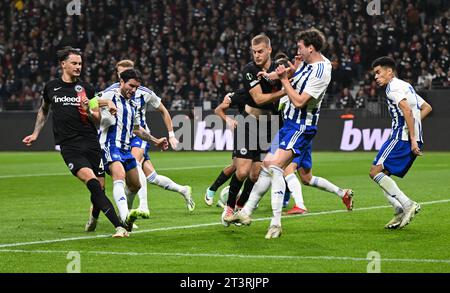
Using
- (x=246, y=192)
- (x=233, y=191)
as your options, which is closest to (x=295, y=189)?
(x=246, y=192)

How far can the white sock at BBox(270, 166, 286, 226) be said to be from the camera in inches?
407

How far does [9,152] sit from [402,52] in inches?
596

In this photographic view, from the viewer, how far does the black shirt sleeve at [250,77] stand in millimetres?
11180

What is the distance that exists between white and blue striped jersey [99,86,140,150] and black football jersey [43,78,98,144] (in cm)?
34

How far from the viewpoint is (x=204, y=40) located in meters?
37.9

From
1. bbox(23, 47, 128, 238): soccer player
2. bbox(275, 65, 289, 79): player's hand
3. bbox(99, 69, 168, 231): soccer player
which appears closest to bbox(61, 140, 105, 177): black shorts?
bbox(23, 47, 128, 238): soccer player

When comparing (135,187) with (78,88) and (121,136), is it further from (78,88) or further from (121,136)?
(78,88)

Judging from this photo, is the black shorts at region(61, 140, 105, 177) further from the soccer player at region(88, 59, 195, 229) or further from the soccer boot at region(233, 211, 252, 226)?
the soccer boot at region(233, 211, 252, 226)

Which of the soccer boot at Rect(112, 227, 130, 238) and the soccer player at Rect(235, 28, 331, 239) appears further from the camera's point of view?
the soccer boot at Rect(112, 227, 130, 238)

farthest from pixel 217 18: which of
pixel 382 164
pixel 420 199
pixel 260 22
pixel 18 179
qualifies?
pixel 382 164

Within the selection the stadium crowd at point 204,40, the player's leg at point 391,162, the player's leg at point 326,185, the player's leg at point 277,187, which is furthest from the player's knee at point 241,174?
the stadium crowd at point 204,40
